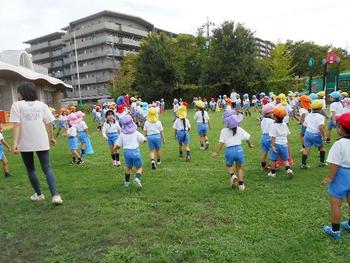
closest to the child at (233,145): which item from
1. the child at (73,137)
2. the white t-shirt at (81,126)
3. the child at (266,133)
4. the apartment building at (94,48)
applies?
the child at (266,133)

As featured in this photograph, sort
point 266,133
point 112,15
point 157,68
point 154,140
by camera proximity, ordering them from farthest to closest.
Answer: point 112,15
point 157,68
point 154,140
point 266,133

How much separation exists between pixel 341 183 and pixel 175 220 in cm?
240

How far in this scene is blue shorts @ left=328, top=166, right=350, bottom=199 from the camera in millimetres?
4441

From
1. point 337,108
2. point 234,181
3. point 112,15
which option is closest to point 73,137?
point 234,181

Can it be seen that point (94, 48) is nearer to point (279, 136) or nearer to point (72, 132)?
point (72, 132)

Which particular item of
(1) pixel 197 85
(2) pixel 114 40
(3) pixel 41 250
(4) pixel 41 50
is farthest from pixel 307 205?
(4) pixel 41 50

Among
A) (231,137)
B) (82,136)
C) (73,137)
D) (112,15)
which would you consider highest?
(112,15)

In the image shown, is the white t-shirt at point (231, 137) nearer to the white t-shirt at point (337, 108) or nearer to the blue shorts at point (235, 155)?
the blue shorts at point (235, 155)

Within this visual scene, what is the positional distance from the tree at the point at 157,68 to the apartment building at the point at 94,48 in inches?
1009

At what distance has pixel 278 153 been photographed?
7.65 meters

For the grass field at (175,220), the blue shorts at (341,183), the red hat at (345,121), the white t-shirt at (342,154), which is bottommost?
the grass field at (175,220)

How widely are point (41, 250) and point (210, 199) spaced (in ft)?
9.79

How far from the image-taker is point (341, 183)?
4477 mm

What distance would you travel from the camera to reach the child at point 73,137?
1084cm
